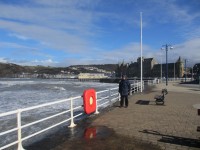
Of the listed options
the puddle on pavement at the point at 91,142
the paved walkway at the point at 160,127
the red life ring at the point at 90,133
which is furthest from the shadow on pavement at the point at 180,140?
the red life ring at the point at 90,133

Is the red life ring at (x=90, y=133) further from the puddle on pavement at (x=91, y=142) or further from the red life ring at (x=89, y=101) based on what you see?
the red life ring at (x=89, y=101)

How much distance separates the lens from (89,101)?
423 inches

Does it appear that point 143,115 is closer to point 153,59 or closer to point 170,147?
point 170,147

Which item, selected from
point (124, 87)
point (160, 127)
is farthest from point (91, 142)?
point (124, 87)

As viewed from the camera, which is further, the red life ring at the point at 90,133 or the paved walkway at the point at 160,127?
the red life ring at the point at 90,133

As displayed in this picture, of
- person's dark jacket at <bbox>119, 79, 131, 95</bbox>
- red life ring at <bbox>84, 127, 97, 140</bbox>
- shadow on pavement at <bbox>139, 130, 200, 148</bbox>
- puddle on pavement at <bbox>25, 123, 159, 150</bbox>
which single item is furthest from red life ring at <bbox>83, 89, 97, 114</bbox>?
shadow on pavement at <bbox>139, 130, 200, 148</bbox>

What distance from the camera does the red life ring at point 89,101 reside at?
10352 mm

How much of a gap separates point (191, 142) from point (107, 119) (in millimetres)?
3920

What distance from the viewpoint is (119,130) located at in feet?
27.5

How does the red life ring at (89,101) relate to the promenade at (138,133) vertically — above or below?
above

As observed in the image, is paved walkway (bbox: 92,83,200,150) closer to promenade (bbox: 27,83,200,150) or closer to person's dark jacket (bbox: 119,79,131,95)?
promenade (bbox: 27,83,200,150)

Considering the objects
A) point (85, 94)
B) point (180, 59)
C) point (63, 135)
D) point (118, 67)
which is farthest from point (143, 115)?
point (118, 67)

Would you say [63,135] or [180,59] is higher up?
[180,59]

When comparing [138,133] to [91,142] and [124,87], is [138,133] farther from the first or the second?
[124,87]
